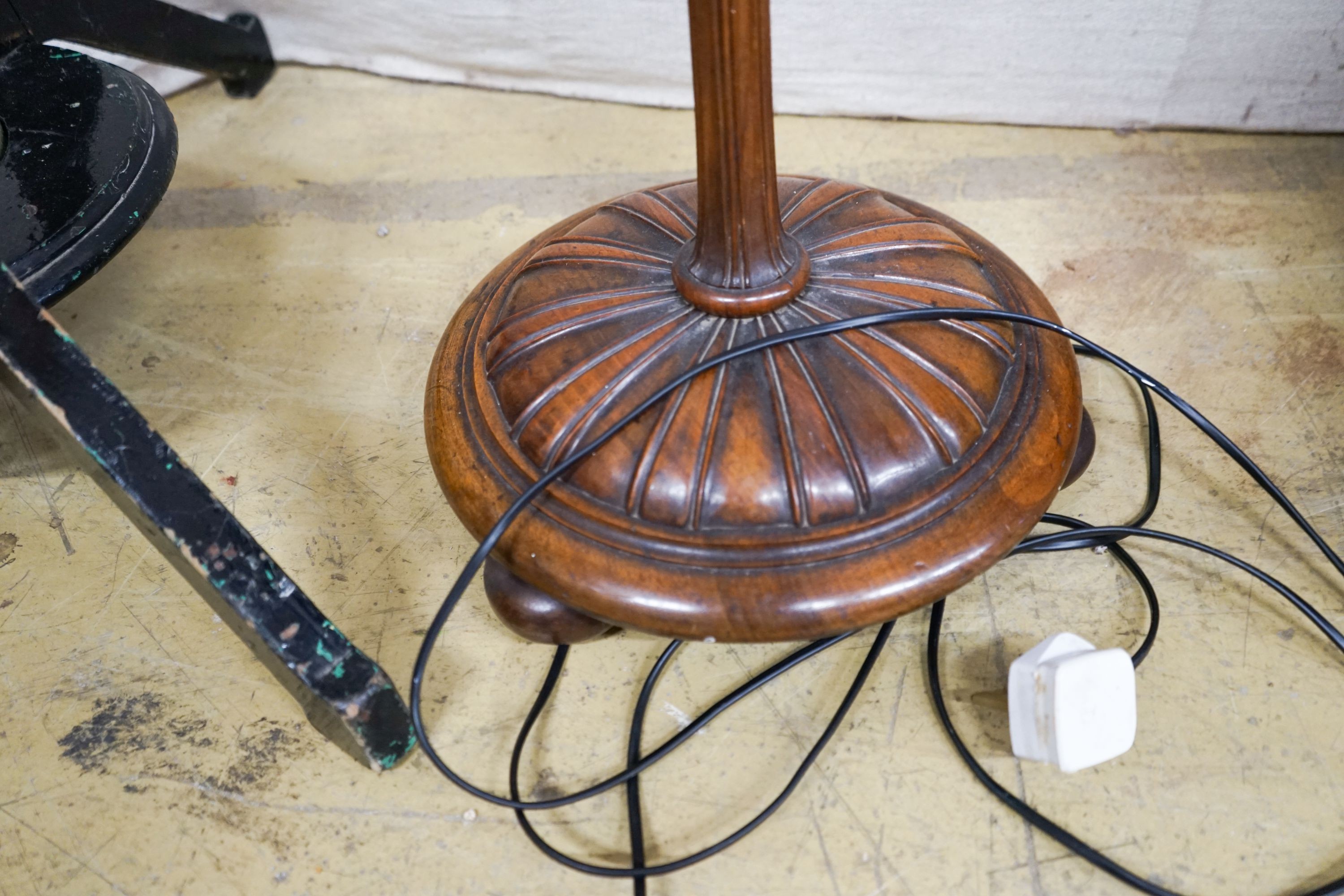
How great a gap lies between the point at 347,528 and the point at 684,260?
457mm

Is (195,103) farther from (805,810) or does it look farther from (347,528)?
(805,810)

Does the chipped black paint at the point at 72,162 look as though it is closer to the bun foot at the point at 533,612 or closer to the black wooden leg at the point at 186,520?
the black wooden leg at the point at 186,520

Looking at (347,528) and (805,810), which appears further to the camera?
(347,528)

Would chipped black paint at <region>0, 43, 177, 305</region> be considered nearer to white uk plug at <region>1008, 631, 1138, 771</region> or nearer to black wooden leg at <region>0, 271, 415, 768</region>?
black wooden leg at <region>0, 271, 415, 768</region>

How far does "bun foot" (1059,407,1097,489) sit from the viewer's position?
96 centimetres

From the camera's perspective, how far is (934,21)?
5.01 ft

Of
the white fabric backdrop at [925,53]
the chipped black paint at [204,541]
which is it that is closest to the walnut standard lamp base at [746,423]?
the chipped black paint at [204,541]

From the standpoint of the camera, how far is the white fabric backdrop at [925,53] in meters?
1.46

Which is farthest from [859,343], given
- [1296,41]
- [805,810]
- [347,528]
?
[1296,41]

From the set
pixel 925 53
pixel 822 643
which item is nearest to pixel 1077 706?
pixel 822 643

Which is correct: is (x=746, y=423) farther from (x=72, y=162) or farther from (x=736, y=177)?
(x=72, y=162)

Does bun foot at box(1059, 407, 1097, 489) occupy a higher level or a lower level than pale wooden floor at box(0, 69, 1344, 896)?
higher

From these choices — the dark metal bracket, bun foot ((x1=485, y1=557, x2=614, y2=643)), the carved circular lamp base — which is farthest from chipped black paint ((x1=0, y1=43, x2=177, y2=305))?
bun foot ((x1=485, y1=557, x2=614, y2=643))

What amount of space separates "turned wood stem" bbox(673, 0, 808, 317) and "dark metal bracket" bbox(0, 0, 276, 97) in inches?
37.3
